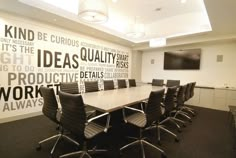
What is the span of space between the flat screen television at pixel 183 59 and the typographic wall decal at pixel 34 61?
3276 mm

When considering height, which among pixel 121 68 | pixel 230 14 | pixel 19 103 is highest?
pixel 230 14

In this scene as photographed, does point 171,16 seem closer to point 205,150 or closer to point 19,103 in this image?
point 205,150

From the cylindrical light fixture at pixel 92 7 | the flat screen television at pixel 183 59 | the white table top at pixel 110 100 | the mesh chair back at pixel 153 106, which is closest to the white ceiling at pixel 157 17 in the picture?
the flat screen television at pixel 183 59

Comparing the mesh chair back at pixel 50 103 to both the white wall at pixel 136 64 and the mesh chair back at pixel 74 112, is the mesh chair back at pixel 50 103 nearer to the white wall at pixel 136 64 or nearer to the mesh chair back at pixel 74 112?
the mesh chair back at pixel 74 112

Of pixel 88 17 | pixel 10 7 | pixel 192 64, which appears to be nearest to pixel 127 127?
pixel 88 17

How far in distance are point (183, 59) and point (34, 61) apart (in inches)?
211

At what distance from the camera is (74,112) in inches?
61.8

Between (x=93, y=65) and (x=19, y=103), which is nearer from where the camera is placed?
(x=19, y=103)

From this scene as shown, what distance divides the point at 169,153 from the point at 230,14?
121 inches

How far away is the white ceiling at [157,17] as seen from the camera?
9.61 ft

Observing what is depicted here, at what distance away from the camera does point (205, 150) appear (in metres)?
2.29

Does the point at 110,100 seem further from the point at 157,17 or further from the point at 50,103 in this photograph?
the point at 157,17

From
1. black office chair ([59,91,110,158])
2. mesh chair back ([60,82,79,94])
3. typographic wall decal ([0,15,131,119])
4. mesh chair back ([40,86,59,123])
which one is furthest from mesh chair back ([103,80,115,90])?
black office chair ([59,91,110,158])

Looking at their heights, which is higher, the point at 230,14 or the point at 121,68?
the point at 230,14
